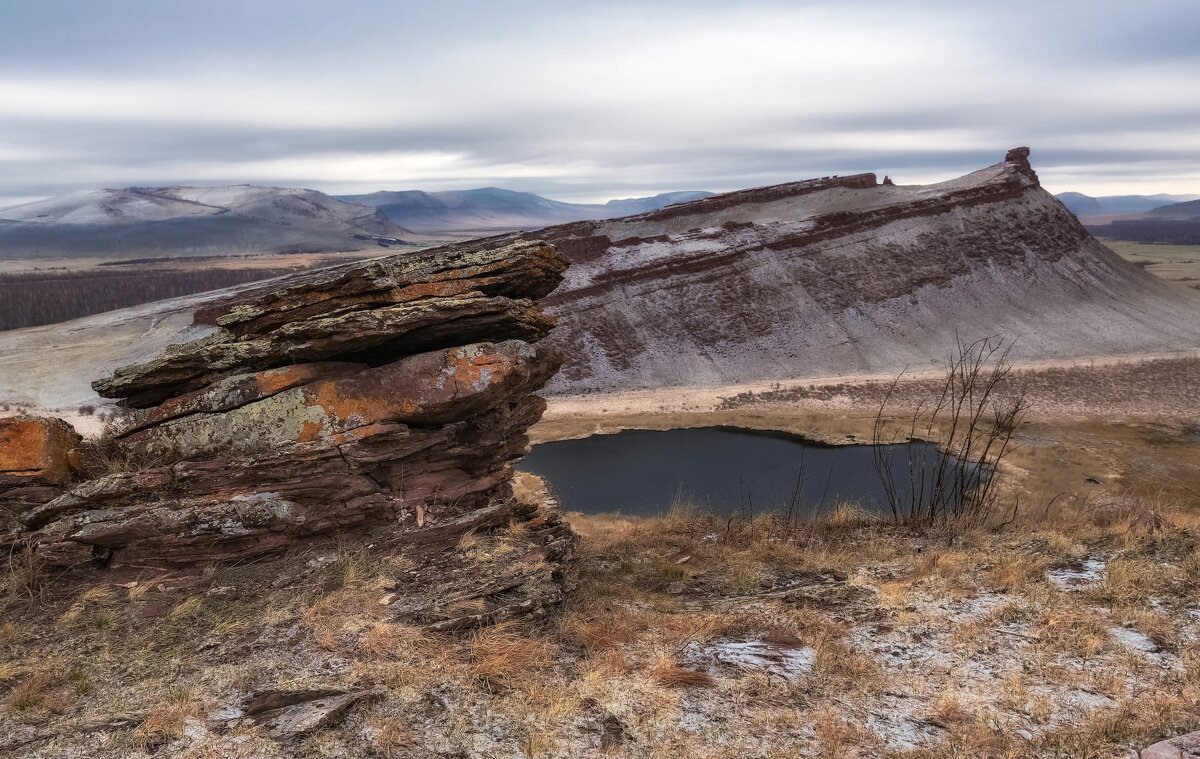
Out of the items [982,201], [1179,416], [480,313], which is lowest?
[1179,416]

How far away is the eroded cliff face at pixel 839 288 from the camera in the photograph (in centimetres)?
4381

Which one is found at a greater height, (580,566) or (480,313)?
(480,313)

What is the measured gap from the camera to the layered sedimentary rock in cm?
955

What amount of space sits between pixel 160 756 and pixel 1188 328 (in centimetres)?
5914

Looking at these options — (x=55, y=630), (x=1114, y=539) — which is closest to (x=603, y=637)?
(x=55, y=630)

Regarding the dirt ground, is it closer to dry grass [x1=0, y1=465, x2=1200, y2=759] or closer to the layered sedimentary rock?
dry grass [x1=0, y1=465, x2=1200, y2=759]

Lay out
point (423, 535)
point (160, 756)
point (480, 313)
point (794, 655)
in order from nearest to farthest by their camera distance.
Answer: point (160, 756)
point (794, 655)
point (423, 535)
point (480, 313)

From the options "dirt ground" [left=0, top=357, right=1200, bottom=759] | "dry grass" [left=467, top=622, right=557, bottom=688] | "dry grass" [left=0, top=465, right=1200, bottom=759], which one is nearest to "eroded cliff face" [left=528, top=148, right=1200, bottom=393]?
"dirt ground" [left=0, top=357, right=1200, bottom=759]

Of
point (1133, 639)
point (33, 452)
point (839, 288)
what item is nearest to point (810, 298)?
point (839, 288)

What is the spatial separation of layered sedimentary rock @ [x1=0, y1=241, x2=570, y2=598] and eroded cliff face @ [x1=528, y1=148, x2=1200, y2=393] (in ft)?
102

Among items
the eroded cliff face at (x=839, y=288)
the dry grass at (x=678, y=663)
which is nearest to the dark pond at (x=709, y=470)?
the eroded cliff face at (x=839, y=288)

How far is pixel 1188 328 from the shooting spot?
4547 centimetres

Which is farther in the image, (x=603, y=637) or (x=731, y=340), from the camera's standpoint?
(x=731, y=340)

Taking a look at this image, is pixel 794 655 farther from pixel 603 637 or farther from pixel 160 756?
pixel 160 756
